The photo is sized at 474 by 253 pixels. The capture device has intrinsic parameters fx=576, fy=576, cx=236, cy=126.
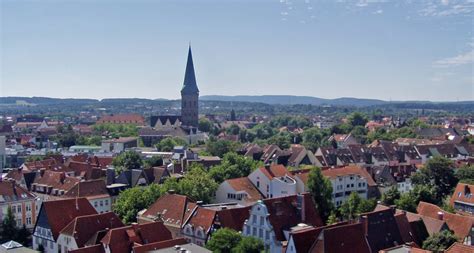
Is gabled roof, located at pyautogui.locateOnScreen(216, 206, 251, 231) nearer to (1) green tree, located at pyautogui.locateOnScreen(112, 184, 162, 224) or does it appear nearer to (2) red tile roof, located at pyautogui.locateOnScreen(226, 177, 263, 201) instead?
(1) green tree, located at pyautogui.locateOnScreen(112, 184, 162, 224)

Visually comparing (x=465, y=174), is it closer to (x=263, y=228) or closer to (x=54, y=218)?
(x=263, y=228)

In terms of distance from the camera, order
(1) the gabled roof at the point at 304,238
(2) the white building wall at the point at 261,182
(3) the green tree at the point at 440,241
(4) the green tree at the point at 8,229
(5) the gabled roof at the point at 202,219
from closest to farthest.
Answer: (1) the gabled roof at the point at 304,238 < (3) the green tree at the point at 440,241 < (5) the gabled roof at the point at 202,219 < (4) the green tree at the point at 8,229 < (2) the white building wall at the point at 261,182

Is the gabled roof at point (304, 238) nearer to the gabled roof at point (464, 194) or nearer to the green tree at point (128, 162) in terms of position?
the gabled roof at point (464, 194)

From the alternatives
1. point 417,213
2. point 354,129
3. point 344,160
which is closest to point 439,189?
point 417,213

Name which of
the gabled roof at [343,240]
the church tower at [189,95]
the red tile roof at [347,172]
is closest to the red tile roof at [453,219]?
the gabled roof at [343,240]

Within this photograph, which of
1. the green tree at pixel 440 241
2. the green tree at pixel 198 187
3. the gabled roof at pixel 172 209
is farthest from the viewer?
the green tree at pixel 198 187

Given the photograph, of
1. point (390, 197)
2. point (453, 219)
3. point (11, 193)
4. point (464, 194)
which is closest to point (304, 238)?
point (453, 219)

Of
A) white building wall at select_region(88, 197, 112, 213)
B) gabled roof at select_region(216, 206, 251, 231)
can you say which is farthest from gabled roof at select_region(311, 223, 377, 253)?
white building wall at select_region(88, 197, 112, 213)
